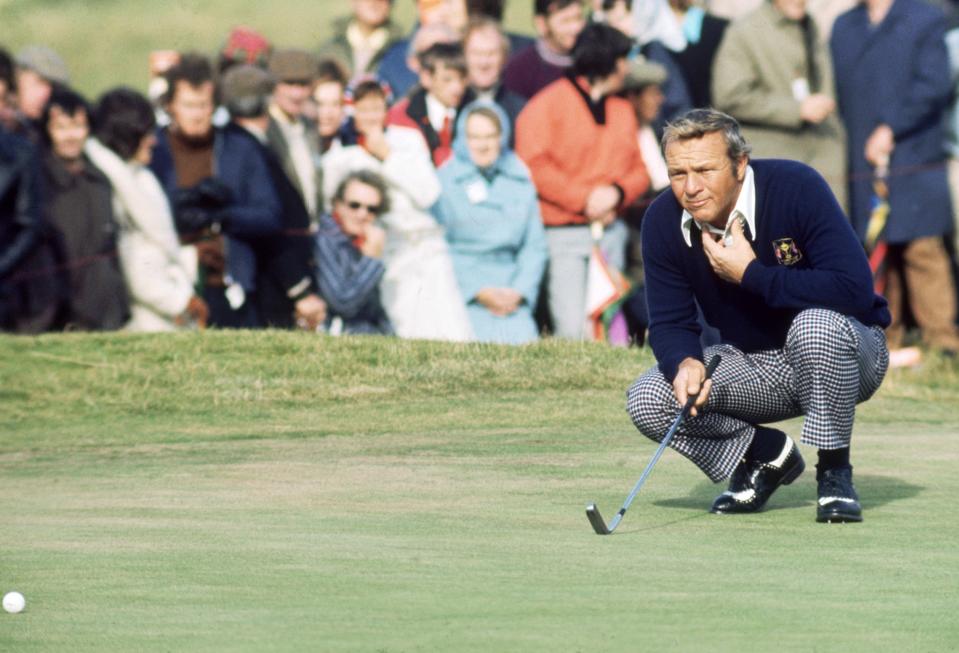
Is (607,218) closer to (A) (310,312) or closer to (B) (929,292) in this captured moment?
(A) (310,312)

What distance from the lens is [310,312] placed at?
12469mm

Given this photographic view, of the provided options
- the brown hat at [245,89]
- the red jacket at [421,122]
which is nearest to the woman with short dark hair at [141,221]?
the brown hat at [245,89]

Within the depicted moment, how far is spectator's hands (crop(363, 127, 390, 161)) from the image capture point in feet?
41.0

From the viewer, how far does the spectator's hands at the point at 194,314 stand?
489 inches

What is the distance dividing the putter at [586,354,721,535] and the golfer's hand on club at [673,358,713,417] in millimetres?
16

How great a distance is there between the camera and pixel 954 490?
23.9 ft

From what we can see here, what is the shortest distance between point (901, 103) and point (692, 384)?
275 inches

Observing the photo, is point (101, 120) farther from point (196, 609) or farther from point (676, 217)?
point (196, 609)

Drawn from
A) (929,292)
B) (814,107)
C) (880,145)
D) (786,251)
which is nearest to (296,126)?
(814,107)

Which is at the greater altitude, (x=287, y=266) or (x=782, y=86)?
(x=782, y=86)

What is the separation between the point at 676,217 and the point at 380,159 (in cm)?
615

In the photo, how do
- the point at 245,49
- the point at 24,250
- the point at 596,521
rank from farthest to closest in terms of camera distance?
the point at 245,49
the point at 24,250
the point at 596,521

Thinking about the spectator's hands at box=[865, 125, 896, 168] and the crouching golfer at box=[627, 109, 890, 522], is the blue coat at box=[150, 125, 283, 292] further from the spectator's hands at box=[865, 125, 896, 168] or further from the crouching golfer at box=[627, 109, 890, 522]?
the crouching golfer at box=[627, 109, 890, 522]

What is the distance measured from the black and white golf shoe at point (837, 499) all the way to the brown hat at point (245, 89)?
6.96 m
